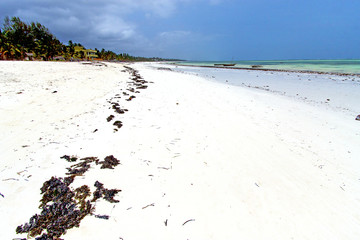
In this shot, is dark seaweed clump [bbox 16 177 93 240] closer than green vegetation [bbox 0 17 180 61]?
Yes

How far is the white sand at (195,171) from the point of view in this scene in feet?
7.15

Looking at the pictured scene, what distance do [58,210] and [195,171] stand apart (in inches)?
82.9

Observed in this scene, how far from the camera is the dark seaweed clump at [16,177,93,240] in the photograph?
196 centimetres

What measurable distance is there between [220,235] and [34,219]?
7.37ft

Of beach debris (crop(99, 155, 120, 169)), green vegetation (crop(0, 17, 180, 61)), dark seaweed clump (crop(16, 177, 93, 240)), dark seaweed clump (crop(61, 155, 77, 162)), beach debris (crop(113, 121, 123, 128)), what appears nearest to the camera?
dark seaweed clump (crop(16, 177, 93, 240))

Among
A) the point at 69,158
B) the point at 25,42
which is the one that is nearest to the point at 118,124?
the point at 69,158

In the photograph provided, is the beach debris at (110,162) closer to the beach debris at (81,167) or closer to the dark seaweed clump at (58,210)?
the beach debris at (81,167)

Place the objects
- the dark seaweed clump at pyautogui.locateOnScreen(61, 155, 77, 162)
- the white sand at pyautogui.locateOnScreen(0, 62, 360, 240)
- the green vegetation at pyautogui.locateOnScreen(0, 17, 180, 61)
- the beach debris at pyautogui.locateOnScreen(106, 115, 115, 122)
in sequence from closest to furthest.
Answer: the white sand at pyautogui.locateOnScreen(0, 62, 360, 240) < the dark seaweed clump at pyautogui.locateOnScreen(61, 155, 77, 162) < the beach debris at pyautogui.locateOnScreen(106, 115, 115, 122) < the green vegetation at pyautogui.locateOnScreen(0, 17, 180, 61)

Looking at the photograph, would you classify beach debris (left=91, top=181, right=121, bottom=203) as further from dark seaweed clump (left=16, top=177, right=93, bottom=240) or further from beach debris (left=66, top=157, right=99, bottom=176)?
beach debris (left=66, top=157, right=99, bottom=176)

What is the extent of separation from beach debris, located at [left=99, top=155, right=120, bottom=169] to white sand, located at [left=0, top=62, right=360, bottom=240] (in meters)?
0.13

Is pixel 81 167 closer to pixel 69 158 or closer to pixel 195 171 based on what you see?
pixel 69 158

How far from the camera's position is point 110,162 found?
10.7 feet

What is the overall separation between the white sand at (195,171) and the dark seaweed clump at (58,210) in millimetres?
101

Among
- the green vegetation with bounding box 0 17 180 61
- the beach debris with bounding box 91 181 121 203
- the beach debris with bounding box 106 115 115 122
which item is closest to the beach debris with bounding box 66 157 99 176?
the beach debris with bounding box 91 181 121 203
